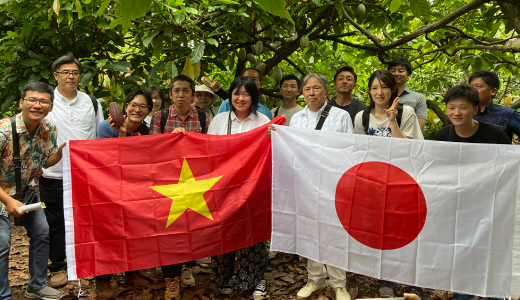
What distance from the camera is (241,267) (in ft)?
12.8

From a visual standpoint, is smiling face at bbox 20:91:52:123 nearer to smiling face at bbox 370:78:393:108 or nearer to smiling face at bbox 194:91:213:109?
smiling face at bbox 194:91:213:109

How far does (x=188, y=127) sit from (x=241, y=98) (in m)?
0.64

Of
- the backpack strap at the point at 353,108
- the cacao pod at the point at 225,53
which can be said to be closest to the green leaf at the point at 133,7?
the backpack strap at the point at 353,108

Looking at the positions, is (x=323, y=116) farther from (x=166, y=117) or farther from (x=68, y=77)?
(x=68, y=77)

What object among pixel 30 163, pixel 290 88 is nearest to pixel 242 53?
pixel 290 88

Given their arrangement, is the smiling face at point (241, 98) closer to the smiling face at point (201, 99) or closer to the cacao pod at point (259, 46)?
the smiling face at point (201, 99)

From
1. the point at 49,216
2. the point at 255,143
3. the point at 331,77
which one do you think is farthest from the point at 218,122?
the point at 331,77

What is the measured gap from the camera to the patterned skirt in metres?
3.89

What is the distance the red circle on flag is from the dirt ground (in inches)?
36.4

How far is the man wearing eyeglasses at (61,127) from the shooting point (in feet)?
13.0

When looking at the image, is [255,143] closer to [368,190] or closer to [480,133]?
[368,190]

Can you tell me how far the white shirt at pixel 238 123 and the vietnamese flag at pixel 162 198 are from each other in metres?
0.29

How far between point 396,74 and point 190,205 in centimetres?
260

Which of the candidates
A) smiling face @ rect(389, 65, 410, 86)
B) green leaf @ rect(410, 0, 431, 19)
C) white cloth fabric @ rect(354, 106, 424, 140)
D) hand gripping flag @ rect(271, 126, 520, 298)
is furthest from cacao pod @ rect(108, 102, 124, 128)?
smiling face @ rect(389, 65, 410, 86)
